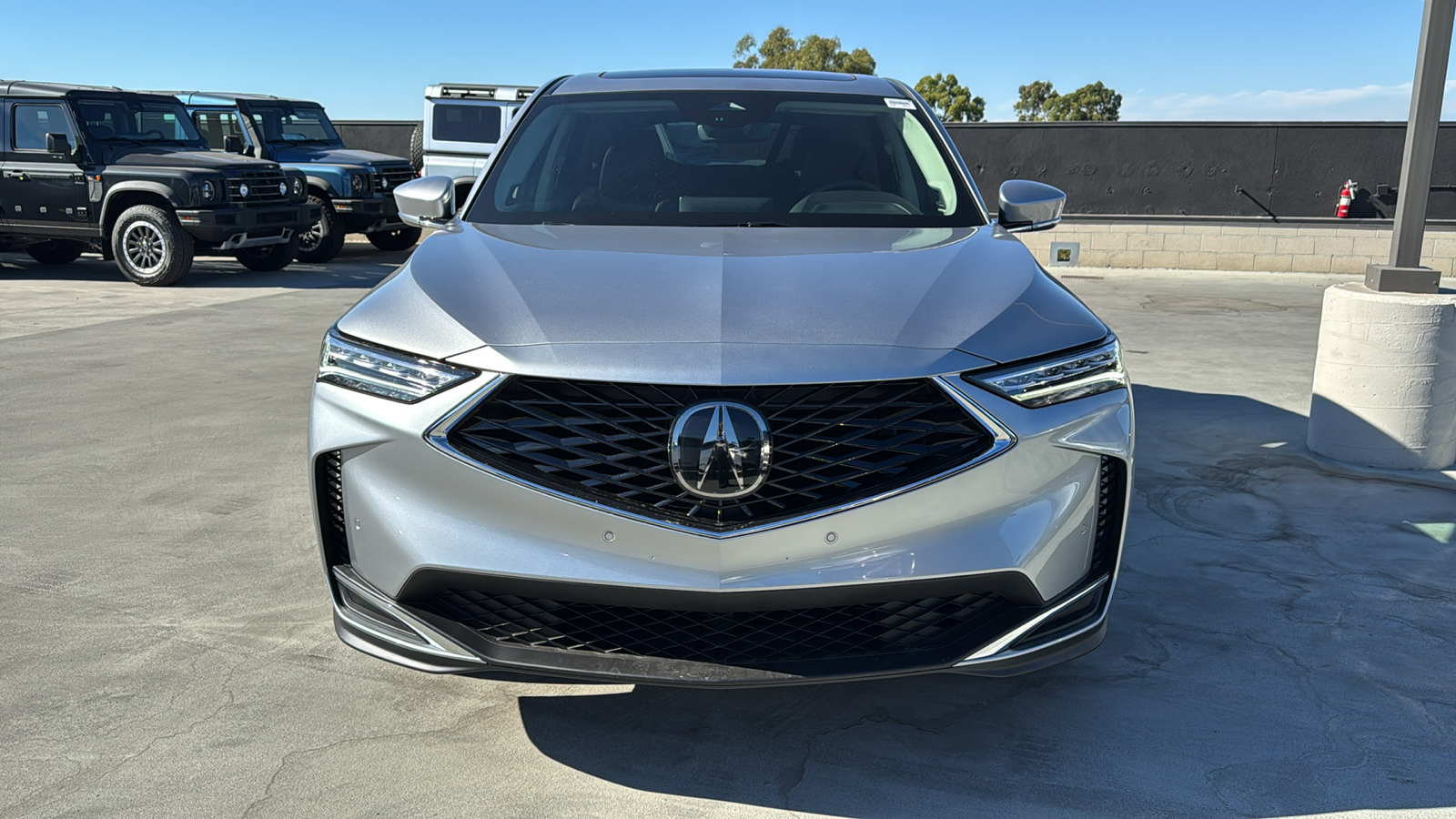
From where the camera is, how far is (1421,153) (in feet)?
16.6

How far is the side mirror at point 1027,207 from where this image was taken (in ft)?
11.9

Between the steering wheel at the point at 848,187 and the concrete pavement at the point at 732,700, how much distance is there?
151 cm

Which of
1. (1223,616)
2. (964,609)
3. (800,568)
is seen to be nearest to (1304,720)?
(1223,616)

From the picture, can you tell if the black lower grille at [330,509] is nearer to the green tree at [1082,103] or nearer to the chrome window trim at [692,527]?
the chrome window trim at [692,527]

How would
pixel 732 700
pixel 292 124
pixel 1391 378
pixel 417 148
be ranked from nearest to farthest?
pixel 732 700 < pixel 1391 378 < pixel 292 124 < pixel 417 148

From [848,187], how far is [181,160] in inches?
429

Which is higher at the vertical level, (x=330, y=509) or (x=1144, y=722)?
(x=330, y=509)

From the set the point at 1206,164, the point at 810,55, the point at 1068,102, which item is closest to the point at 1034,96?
the point at 1068,102

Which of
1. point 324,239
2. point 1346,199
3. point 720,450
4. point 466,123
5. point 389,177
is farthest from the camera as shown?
point 466,123

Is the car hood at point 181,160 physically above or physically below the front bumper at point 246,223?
above

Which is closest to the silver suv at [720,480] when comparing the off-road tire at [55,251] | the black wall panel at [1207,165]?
the off-road tire at [55,251]

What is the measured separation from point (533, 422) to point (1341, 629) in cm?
251

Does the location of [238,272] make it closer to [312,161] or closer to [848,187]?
[312,161]

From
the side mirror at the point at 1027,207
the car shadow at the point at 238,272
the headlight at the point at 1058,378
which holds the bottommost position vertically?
the car shadow at the point at 238,272
